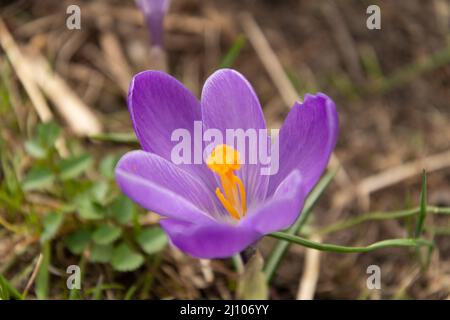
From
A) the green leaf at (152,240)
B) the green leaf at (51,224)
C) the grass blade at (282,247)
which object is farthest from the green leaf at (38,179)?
the grass blade at (282,247)

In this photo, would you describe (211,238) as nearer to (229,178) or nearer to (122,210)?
(229,178)

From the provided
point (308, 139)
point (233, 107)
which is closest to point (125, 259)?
point (233, 107)

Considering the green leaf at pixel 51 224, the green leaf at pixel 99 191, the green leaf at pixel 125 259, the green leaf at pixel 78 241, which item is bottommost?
the green leaf at pixel 125 259

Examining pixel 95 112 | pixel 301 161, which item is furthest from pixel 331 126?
pixel 95 112

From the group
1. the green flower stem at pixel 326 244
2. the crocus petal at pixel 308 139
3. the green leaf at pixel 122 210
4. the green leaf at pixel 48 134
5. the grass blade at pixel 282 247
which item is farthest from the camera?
the green leaf at pixel 48 134

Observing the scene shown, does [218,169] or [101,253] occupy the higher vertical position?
[218,169]

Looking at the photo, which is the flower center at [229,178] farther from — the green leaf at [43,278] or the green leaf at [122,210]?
the green leaf at [43,278]

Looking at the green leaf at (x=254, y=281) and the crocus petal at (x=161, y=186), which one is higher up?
the crocus petal at (x=161, y=186)

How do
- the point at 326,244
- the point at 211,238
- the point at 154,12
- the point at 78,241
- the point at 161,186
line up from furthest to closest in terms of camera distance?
the point at 154,12 < the point at 78,241 < the point at 326,244 < the point at 161,186 < the point at 211,238
